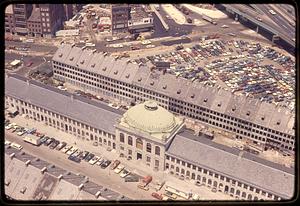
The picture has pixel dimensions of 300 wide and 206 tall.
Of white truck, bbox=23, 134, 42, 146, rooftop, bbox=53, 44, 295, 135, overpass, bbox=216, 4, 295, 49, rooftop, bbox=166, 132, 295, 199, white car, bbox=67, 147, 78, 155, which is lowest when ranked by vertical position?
white car, bbox=67, 147, 78, 155

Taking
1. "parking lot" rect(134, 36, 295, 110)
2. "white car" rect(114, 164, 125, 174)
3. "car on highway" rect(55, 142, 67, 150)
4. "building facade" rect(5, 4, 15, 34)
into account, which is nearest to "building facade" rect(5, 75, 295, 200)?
"white car" rect(114, 164, 125, 174)

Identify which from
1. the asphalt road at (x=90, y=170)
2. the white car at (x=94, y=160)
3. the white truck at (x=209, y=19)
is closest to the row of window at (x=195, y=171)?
the asphalt road at (x=90, y=170)

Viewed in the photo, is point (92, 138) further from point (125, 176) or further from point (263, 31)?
point (263, 31)

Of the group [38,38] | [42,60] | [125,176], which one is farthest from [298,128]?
[38,38]

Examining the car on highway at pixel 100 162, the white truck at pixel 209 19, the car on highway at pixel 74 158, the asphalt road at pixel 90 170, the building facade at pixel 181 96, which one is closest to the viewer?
the asphalt road at pixel 90 170

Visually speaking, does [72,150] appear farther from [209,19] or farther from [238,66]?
[209,19]

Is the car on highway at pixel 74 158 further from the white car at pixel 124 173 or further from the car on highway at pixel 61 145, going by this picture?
the white car at pixel 124 173

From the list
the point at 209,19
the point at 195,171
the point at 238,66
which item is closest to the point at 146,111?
the point at 195,171

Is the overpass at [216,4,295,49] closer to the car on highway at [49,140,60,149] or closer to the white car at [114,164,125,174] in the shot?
the white car at [114,164,125,174]
